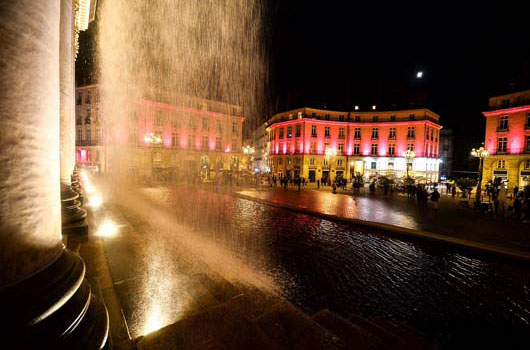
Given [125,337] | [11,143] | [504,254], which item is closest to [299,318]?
[125,337]

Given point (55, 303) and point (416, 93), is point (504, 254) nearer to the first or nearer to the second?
point (55, 303)

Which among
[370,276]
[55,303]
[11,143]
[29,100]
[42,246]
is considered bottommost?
[370,276]

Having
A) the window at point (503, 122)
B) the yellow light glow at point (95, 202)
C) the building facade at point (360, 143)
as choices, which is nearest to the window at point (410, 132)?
the building facade at point (360, 143)

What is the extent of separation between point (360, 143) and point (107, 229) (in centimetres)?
4658

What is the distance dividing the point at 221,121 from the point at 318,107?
18.4 m

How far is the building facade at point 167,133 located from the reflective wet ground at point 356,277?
97.1 ft

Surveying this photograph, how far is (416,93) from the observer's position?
46469 mm

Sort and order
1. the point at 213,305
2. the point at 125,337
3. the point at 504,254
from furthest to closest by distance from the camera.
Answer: the point at 504,254 < the point at 213,305 < the point at 125,337

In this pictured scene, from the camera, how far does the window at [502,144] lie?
32688mm

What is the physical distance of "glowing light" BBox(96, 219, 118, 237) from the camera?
617cm

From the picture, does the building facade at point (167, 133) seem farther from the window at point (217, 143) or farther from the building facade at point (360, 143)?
the building facade at point (360, 143)

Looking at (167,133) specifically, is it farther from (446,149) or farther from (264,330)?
(446,149)

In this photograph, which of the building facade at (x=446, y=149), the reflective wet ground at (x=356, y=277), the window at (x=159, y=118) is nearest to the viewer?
the reflective wet ground at (x=356, y=277)

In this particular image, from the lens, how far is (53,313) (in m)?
1.38
